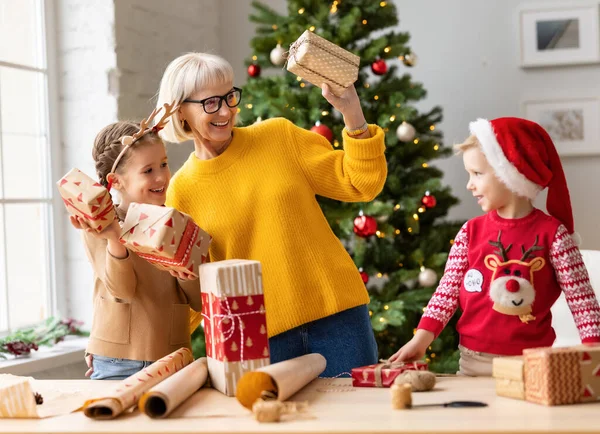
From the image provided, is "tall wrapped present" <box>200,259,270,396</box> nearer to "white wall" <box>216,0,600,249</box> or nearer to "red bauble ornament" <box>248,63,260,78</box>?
"red bauble ornament" <box>248,63,260,78</box>

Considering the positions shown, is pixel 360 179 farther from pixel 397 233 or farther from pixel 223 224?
pixel 397 233

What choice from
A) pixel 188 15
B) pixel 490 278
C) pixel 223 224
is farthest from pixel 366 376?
pixel 188 15

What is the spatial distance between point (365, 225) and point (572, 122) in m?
1.54

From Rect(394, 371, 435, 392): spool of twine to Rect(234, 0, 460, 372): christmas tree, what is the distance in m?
2.04

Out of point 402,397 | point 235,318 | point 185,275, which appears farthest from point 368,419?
point 185,275

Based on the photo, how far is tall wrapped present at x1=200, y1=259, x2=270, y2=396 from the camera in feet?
5.02

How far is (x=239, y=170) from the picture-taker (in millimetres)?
2031

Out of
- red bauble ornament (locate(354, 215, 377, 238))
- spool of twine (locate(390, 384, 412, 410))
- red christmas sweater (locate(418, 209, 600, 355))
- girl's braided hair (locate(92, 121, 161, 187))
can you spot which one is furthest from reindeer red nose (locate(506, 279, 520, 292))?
red bauble ornament (locate(354, 215, 377, 238))

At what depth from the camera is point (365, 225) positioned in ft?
11.6

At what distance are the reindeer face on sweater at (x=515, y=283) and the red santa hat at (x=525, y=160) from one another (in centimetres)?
12

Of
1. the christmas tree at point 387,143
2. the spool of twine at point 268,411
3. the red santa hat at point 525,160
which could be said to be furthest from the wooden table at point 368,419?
the christmas tree at point 387,143

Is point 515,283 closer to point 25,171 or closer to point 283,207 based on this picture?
point 283,207

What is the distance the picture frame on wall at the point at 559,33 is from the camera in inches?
168

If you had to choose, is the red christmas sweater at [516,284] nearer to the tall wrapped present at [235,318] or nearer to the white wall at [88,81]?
the tall wrapped present at [235,318]
